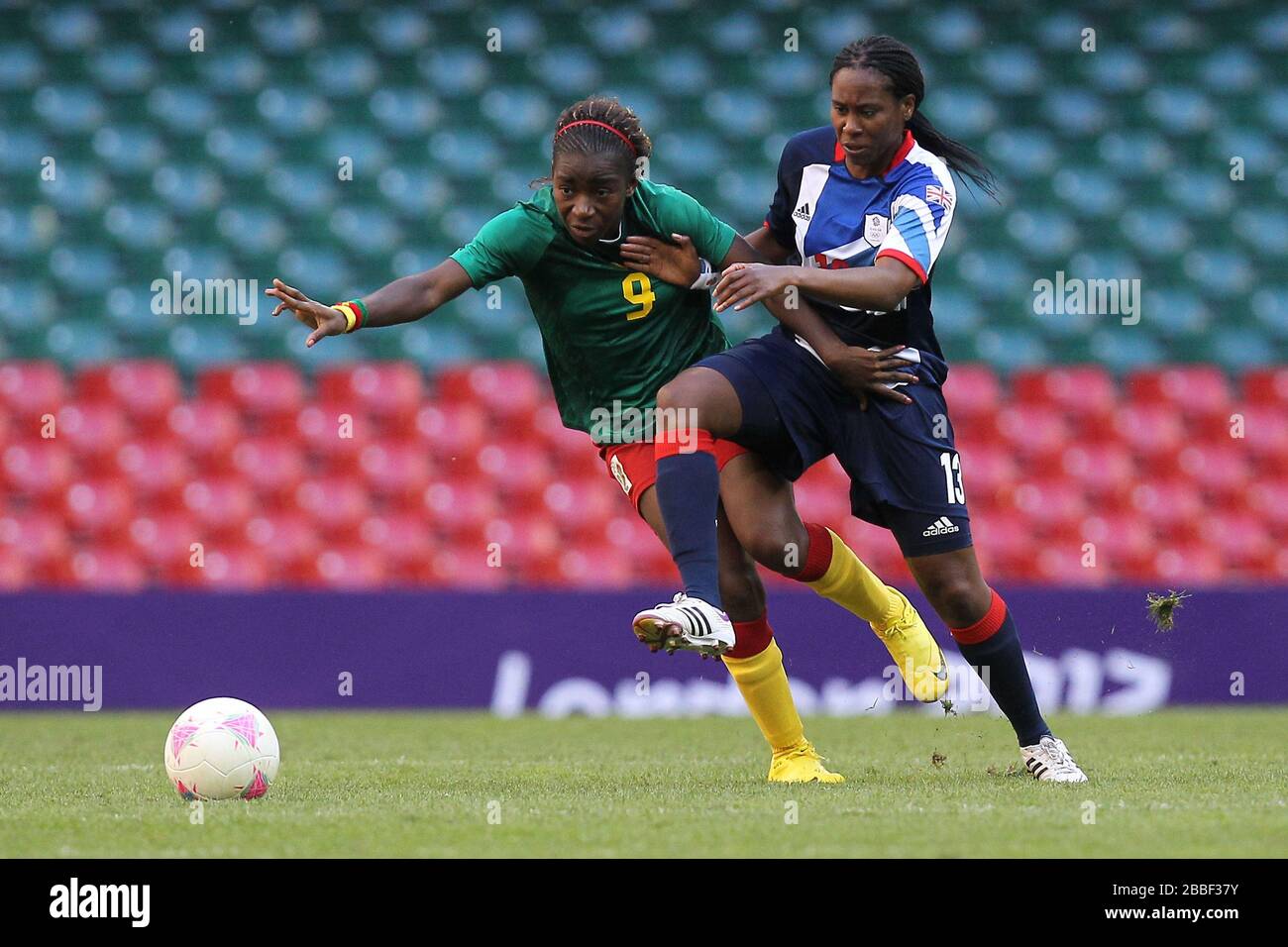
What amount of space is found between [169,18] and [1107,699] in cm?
738

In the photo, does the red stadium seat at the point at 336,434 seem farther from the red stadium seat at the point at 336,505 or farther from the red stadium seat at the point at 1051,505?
the red stadium seat at the point at 1051,505

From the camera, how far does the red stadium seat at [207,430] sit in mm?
10047

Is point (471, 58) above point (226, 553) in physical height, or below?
above

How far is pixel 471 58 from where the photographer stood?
11.8 meters

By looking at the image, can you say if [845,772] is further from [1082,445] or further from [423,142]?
[423,142]

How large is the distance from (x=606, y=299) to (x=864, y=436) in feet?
2.91

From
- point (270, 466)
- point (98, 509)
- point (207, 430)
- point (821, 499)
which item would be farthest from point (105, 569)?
point (821, 499)

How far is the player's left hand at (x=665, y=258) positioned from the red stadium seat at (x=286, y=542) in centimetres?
500

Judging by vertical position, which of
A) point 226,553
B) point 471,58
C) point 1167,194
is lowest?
point 226,553

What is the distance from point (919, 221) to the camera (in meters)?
5.03

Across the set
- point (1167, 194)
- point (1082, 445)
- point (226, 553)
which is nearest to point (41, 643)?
point (226, 553)

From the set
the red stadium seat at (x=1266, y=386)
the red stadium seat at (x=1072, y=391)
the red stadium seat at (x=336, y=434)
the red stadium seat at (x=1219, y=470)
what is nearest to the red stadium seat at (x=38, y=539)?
the red stadium seat at (x=336, y=434)

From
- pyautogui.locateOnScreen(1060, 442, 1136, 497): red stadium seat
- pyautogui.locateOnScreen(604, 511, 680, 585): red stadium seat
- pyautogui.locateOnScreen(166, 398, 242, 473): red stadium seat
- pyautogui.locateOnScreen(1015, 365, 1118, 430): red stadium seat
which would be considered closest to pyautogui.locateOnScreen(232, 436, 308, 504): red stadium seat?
pyautogui.locateOnScreen(166, 398, 242, 473): red stadium seat

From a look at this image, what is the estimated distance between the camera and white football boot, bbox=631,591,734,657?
434 cm
